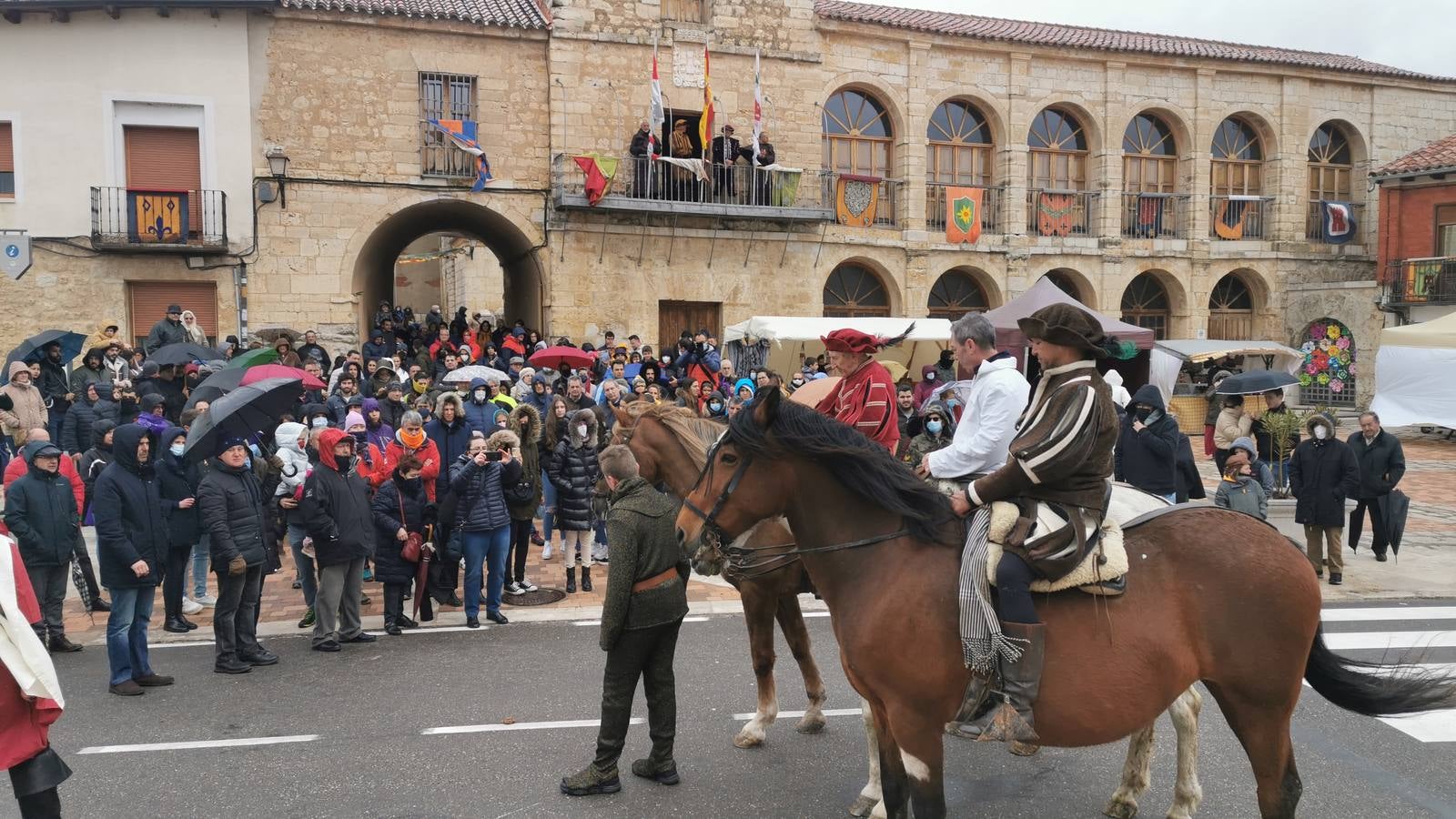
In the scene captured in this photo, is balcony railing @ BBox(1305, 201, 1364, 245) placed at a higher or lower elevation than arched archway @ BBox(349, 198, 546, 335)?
higher

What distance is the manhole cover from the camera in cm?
1002

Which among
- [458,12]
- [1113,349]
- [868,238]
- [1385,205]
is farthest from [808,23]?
[1113,349]

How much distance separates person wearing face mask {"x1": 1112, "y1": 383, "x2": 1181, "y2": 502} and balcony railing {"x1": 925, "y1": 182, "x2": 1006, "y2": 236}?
1533 cm

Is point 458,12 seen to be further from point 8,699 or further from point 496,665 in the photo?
point 8,699

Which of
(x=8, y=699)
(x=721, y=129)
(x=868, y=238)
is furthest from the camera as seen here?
(x=868, y=238)

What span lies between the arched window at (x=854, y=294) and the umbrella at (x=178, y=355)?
15.1 m

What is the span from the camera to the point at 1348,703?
15.5ft

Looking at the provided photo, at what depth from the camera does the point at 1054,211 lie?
26.8 meters

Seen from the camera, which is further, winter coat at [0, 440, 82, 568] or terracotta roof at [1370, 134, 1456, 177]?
terracotta roof at [1370, 134, 1456, 177]

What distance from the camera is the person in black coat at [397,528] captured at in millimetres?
9016

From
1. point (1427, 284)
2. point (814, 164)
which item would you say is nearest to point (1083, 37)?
point (814, 164)

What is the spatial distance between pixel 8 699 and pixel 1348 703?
6000 millimetres

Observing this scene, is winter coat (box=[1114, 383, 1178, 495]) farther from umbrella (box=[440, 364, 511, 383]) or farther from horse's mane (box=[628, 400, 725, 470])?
umbrella (box=[440, 364, 511, 383])

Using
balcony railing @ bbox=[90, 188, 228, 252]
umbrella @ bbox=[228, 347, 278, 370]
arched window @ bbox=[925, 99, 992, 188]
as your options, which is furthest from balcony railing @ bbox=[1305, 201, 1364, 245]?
balcony railing @ bbox=[90, 188, 228, 252]
